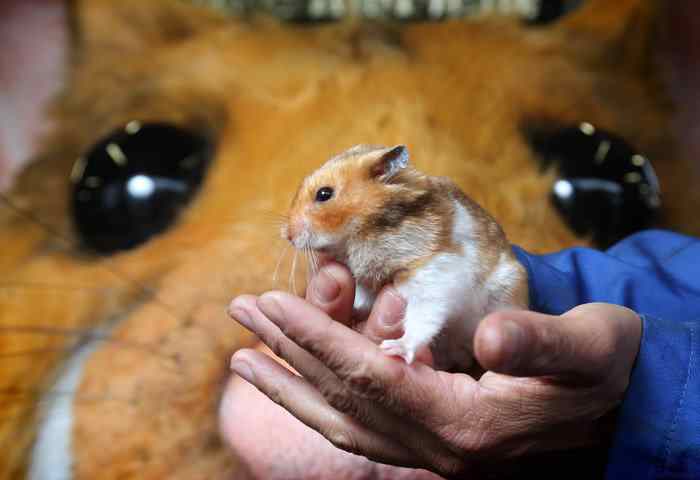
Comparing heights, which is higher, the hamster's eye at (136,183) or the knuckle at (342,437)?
the hamster's eye at (136,183)

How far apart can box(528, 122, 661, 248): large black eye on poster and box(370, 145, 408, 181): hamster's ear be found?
10.9 inches

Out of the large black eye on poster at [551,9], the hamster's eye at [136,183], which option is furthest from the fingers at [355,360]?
the large black eye on poster at [551,9]

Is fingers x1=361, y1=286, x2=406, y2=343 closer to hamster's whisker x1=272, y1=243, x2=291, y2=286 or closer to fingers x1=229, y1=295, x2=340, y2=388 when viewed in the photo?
fingers x1=229, y1=295, x2=340, y2=388

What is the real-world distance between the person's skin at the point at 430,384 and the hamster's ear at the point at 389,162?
0.19 ft

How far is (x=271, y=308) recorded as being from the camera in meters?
0.41

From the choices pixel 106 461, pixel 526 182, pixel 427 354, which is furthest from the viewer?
pixel 526 182

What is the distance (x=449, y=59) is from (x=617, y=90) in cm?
17

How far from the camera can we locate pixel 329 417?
457 millimetres

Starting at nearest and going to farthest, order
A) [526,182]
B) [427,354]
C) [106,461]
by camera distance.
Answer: [427,354] → [106,461] → [526,182]

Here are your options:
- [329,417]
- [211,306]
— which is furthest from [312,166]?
[329,417]

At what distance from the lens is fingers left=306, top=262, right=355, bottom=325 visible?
44 centimetres

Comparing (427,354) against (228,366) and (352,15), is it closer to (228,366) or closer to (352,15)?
(228,366)

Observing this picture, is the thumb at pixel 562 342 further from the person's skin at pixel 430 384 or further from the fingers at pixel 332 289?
the fingers at pixel 332 289

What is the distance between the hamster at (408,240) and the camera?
43 cm
